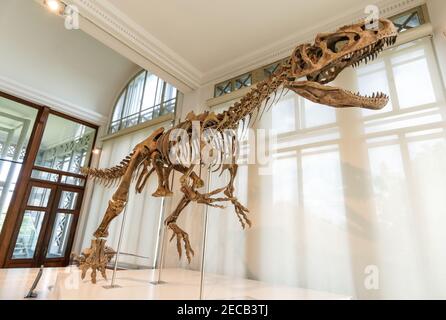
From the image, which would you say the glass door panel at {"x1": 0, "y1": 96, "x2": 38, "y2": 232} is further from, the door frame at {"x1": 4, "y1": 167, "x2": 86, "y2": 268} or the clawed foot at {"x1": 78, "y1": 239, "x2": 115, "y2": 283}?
the clawed foot at {"x1": 78, "y1": 239, "x2": 115, "y2": 283}

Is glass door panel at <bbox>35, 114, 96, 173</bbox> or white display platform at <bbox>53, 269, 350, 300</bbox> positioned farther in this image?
glass door panel at <bbox>35, 114, 96, 173</bbox>

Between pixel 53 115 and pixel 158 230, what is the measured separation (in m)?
4.01

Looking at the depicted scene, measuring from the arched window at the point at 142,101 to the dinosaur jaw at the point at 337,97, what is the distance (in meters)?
3.42

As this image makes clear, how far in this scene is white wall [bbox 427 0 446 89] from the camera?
2.07m

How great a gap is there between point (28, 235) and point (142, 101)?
147 inches

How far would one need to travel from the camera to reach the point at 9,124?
16.3ft

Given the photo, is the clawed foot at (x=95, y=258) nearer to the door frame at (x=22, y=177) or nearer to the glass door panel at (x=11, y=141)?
the door frame at (x=22, y=177)

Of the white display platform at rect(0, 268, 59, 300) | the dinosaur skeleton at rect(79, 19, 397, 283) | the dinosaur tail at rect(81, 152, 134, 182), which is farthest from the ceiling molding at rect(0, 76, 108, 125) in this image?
the white display platform at rect(0, 268, 59, 300)

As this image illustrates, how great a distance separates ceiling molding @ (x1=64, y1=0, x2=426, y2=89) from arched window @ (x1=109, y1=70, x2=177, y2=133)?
92 cm

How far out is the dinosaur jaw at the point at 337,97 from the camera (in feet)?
4.23

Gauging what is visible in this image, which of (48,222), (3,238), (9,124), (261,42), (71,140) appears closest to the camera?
(261,42)
